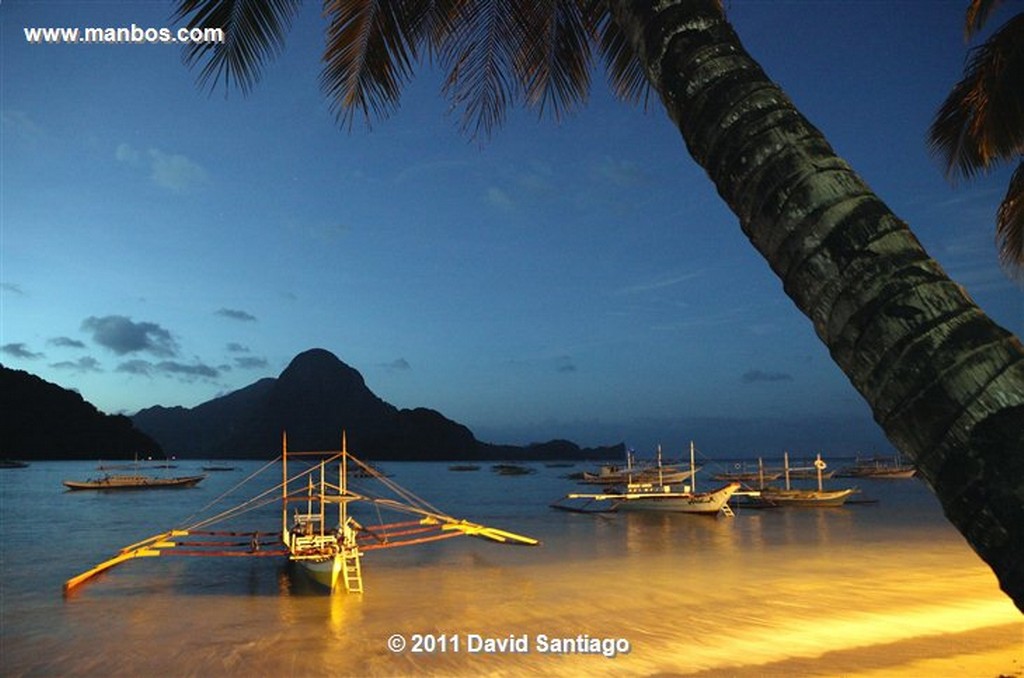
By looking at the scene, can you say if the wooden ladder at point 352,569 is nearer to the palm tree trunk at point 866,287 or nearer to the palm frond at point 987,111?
the palm frond at point 987,111

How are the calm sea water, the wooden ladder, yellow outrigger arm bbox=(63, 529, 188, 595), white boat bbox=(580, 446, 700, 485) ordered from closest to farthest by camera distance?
the calm sea water, the wooden ladder, yellow outrigger arm bbox=(63, 529, 188, 595), white boat bbox=(580, 446, 700, 485)

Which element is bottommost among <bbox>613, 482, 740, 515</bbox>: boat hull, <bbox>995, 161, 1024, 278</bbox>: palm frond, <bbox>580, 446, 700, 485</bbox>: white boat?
<bbox>580, 446, 700, 485</bbox>: white boat

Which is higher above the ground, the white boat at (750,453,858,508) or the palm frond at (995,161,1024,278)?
the palm frond at (995,161,1024,278)

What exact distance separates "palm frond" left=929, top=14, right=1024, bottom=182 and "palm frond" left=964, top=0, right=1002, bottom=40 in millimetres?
231

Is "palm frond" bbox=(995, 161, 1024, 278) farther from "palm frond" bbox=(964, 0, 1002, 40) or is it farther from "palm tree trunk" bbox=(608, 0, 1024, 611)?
"palm tree trunk" bbox=(608, 0, 1024, 611)

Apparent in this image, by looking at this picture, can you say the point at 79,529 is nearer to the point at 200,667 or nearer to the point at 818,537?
the point at 200,667

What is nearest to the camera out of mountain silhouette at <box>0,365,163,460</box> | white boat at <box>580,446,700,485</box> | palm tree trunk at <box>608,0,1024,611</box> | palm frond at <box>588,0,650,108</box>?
palm tree trunk at <box>608,0,1024,611</box>

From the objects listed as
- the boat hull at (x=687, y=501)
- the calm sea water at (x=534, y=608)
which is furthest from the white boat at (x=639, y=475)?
the calm sea water at (x=534, y=608)

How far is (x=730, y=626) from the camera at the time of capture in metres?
13.2

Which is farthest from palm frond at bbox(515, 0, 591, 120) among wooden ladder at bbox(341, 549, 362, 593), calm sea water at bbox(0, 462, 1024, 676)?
wooden ladder at bbox(341, 549, 362, 593)

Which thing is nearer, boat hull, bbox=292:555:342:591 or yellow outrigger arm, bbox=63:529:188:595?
boat hull, bbox=292:555:342:591

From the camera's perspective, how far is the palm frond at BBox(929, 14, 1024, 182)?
25.5 feet

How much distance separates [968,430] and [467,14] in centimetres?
581

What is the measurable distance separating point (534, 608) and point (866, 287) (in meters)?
15.9
